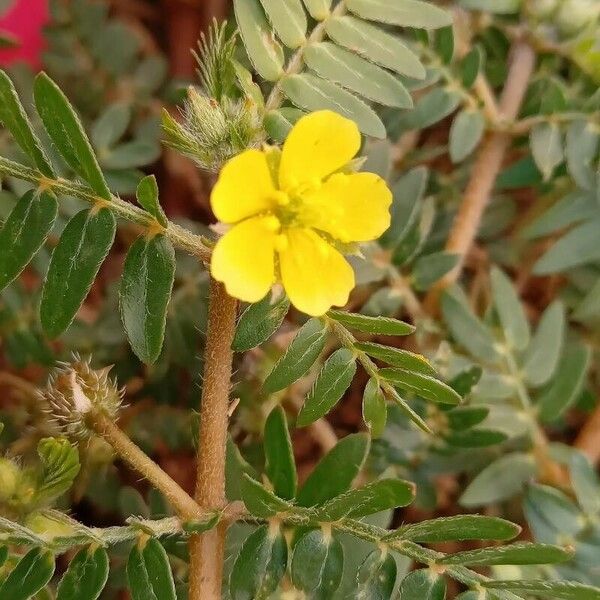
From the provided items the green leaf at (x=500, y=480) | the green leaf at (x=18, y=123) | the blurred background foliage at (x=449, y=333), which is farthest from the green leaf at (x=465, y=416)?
the green leaf at (x=18, y=123)

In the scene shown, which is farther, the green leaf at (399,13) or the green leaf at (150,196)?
the green leaf at (399,13)

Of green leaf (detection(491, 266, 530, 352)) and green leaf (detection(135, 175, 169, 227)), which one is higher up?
green leaf (detection(491, 266, 530, 352))

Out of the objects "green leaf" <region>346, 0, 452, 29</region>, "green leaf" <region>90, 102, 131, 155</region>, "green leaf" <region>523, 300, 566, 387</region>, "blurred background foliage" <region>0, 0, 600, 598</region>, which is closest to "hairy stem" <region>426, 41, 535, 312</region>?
"blurred background foliage" <region>0, 0, 600, 598</region>

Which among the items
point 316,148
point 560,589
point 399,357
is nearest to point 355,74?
point 316,148

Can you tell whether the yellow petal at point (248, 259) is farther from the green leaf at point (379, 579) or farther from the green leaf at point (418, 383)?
the green leaf at point (379, 579)

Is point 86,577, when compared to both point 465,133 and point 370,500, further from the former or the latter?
point 465,133

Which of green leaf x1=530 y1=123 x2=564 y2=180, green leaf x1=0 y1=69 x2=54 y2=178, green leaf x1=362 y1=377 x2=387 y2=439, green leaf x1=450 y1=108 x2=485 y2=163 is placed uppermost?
green leaf x1=450 y1=108 x2=485 y2=163

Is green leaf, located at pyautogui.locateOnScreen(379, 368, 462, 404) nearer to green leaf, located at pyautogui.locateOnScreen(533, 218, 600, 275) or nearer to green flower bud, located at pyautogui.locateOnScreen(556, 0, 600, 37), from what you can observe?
green leaf, located at pyautogui.locateOnScreen(533, 218, 600, 275)
